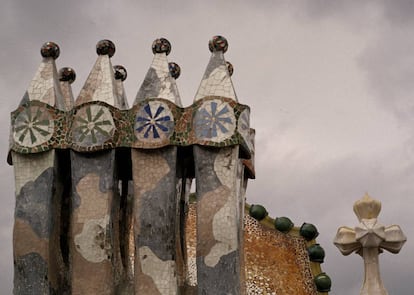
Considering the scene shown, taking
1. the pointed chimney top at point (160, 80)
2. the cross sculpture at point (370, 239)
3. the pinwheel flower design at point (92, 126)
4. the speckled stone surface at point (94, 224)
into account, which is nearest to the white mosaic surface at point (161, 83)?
the pointed chimney top at point (160, 80)

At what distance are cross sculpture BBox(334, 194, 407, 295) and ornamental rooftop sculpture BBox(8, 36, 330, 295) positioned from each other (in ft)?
5.78

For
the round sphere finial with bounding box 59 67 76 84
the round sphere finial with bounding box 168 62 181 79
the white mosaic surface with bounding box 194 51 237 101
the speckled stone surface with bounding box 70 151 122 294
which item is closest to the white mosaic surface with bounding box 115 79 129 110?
the round sphere finial with bounding box 59 67 76 84

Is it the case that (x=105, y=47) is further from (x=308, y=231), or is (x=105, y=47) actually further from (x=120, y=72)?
(x=308, y=231)

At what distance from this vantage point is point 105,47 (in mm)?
10320

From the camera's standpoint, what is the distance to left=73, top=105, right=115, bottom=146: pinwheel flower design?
951cm

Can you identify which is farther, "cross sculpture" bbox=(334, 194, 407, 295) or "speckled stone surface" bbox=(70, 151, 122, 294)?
"speckled stone surface" bbox=(70, 151, 122, 294)

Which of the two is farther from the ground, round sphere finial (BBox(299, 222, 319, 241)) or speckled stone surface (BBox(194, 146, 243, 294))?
round sphere finial (BBox(299, 222, 319, 241))

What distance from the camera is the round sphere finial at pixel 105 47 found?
1032cm

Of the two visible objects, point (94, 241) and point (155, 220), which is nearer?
point (155, 220)

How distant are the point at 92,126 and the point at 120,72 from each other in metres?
1.85

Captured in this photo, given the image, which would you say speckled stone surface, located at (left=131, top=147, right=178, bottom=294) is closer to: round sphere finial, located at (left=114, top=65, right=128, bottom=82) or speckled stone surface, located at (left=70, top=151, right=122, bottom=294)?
speckled stone surface, located at (left=70, top=151, right=122, bottom=294)

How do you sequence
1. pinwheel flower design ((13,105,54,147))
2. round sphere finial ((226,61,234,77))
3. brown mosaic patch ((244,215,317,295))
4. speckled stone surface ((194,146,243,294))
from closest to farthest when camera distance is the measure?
speckled stone surface ((194,146,243,294))
pinwheel flower design ((13,105,54,147))
round sphere finial ((226,61,234,77))
brown mosaic patch ((244,215,317,295))

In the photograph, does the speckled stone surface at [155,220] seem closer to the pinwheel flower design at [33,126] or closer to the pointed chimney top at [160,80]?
the pointed chimney top at [160,80]

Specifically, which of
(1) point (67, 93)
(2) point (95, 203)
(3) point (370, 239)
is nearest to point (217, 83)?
(2) point (95, 203)
